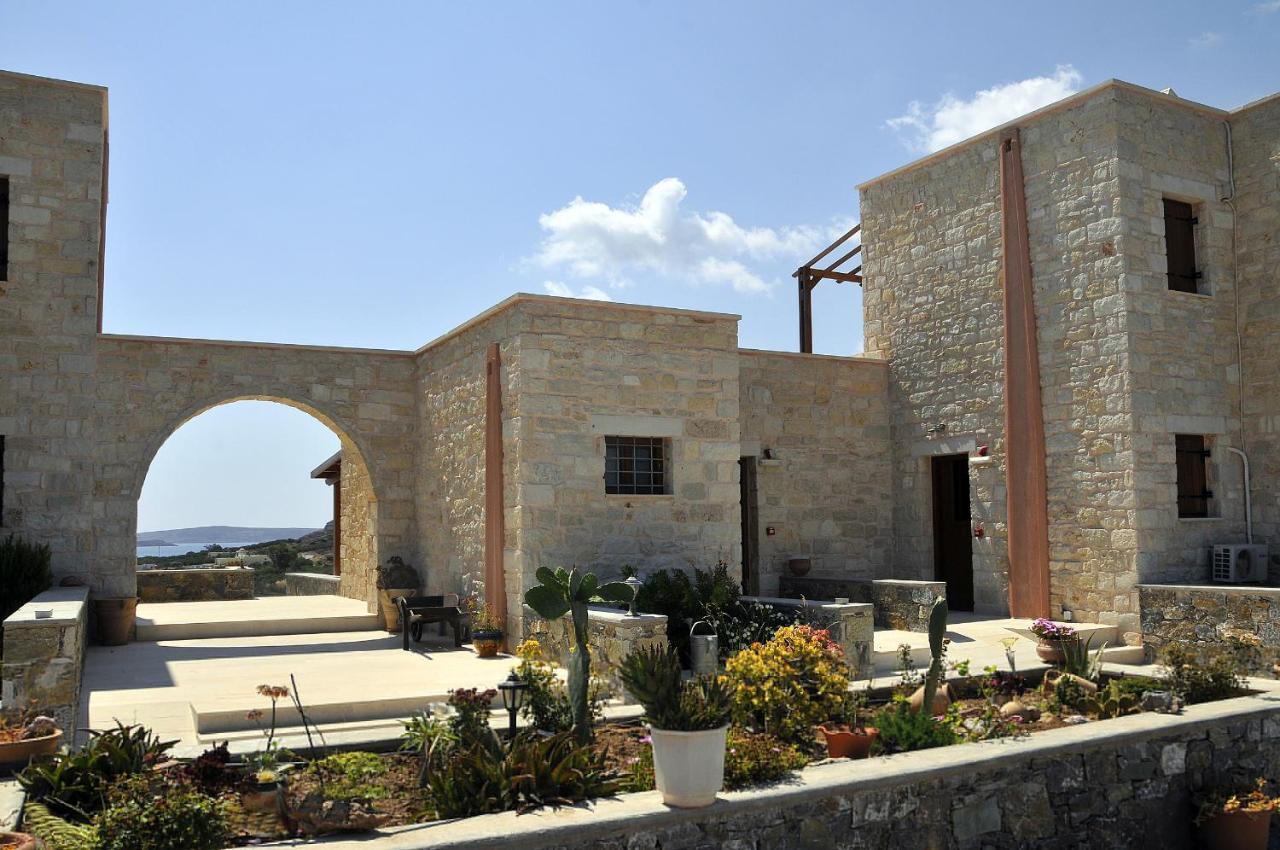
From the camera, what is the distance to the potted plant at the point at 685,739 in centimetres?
474

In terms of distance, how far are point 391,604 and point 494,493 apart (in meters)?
3.19

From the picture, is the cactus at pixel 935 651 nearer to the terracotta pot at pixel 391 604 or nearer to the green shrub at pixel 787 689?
the green shrub at pixel 787 689

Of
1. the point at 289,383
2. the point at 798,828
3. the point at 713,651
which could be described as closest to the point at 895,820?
the point at 798,828

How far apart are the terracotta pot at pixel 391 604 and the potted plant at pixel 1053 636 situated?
24.9 feet

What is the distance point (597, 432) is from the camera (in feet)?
34.7

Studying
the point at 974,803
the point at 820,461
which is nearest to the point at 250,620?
the point at 820,461

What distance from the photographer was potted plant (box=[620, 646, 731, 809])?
4.74 m

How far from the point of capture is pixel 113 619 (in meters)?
11.4

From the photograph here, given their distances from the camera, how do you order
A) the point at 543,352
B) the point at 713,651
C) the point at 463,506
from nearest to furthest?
the point at 713,651, the point at 543,352, the point at 463,506

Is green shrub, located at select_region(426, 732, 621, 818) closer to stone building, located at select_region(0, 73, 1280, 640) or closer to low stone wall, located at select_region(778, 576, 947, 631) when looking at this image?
stone building, located at select_region(0, 73, 1280, 640)

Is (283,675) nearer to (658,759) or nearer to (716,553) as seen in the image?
(716,553)

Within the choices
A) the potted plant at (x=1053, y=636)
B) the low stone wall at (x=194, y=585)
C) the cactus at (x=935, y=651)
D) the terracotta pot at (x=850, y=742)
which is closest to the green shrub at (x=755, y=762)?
the terracotta pot at (x=850, y=742)

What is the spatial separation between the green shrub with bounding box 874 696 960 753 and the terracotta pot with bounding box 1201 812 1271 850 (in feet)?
5.46

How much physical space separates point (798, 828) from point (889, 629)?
718 cm
